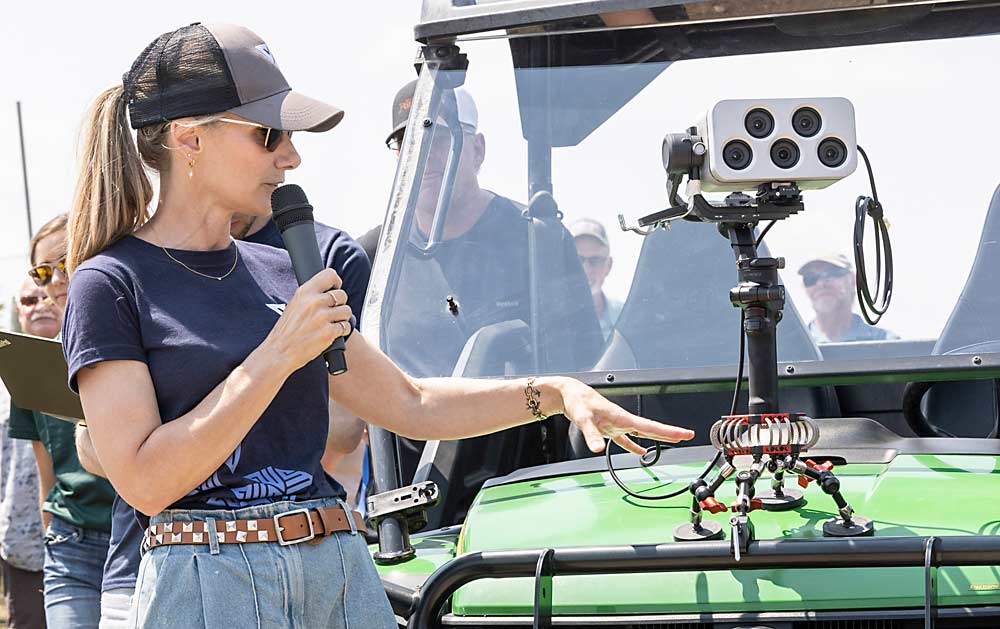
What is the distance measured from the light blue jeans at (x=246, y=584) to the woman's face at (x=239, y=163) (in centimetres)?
59

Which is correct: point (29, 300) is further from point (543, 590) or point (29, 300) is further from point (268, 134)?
point (543, 590)

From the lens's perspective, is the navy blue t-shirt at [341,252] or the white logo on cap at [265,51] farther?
the navy blue t-shirt at [341,252]

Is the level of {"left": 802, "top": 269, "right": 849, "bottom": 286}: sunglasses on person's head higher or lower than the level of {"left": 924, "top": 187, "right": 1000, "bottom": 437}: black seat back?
higher

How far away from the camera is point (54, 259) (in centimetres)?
508

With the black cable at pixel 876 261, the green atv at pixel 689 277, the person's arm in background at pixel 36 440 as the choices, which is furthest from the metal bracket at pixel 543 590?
the person's arm in background at pixel 36 440

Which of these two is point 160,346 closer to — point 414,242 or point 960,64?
point 414,242

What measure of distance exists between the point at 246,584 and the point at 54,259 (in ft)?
9.37

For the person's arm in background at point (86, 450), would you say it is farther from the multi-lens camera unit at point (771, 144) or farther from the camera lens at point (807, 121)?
the camera lens at point (807, 121)

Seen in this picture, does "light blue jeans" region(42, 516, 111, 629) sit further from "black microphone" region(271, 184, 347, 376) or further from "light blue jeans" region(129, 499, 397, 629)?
"black microphone" region(271, 184, 347, 376)

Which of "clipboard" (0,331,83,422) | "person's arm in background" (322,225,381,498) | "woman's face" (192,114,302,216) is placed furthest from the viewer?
"person's arm in background" (322,225,381,498)

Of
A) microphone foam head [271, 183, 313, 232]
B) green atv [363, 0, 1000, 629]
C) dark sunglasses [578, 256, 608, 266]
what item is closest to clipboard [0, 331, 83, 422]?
green atv [363, 0, 1000, 629]

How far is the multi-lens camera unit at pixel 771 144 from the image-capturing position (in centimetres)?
310

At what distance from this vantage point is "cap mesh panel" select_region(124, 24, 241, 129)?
266 cm

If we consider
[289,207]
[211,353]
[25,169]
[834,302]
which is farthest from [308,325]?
[25,169]
